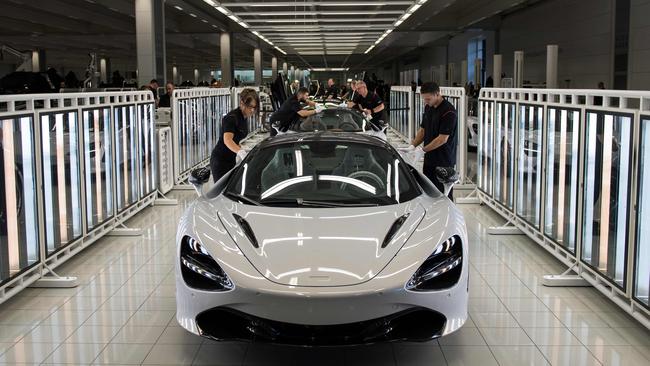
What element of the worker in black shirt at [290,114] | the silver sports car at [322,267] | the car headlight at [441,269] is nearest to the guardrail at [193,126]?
the worker in black shirt at [290,114]

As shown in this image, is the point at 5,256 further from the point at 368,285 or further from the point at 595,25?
the point at 595,25

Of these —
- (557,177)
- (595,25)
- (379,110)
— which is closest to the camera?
(557,177)

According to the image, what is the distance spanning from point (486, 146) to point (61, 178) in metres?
5.33

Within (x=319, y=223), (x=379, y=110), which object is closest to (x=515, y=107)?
(x=319, y=223)

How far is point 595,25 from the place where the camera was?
78.2 feet

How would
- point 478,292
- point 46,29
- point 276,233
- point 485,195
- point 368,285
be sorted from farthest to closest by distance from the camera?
1. point 46,29
2. point 485,195
3. point 478,292
4. point 276,233
5. point 368,285

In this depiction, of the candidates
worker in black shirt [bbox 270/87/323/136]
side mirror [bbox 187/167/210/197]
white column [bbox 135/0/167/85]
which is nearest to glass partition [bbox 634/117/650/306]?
side mirror [bbox 187/167/210/197]

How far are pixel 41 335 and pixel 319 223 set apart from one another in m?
1.94

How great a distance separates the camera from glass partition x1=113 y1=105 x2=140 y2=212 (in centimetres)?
754

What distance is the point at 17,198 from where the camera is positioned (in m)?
4.92

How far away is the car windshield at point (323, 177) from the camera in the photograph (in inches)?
174

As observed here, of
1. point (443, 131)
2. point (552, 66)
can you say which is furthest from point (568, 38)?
point (443, 131)

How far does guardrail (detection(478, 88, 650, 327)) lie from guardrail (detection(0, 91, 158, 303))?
4.11 metres

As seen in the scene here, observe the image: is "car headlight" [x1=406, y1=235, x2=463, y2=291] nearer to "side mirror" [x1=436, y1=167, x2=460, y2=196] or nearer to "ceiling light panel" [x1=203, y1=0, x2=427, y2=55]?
"side mirror" [x1=436, y1=167, x2=460, y2=196]
